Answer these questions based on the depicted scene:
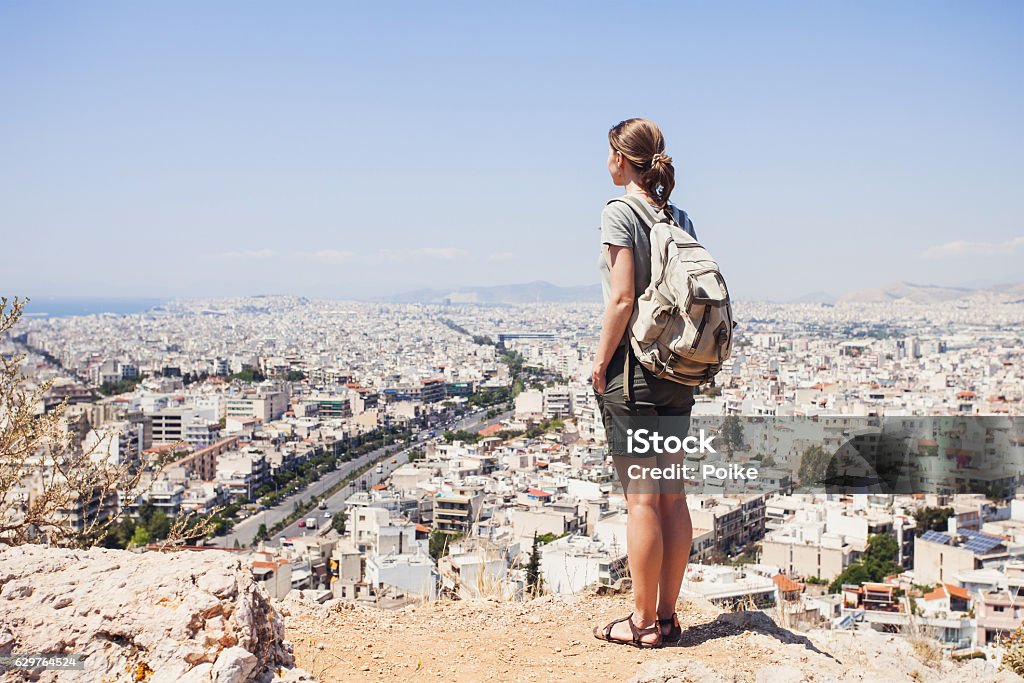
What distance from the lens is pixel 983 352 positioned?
55.3 metres

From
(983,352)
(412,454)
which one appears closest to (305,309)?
(983,352)

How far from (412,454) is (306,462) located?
12.8 feet

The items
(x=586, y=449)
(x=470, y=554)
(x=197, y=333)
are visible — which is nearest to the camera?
(x=470, y=554)

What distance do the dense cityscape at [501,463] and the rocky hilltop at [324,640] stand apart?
509mm

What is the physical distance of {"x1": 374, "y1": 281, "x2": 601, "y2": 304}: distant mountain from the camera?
5374 inches

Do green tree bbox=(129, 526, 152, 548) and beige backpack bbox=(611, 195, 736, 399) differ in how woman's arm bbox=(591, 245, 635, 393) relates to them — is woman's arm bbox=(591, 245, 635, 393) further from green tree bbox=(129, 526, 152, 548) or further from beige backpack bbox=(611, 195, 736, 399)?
green tree bbox=(129, 526, 152, 548)

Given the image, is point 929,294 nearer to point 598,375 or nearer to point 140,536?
point 140,536

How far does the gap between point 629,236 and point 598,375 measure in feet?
0.99

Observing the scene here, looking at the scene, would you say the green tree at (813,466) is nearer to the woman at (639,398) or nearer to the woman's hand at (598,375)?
the woman at (639,398)

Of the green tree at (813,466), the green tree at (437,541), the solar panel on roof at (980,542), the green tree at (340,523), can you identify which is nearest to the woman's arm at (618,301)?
the green tree at (813,466)

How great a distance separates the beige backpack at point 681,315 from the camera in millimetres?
1815

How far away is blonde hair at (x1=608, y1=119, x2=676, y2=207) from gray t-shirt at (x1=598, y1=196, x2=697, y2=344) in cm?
10

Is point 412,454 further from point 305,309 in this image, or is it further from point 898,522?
point 305,309

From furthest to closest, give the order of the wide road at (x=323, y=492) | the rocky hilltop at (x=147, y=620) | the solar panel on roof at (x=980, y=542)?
the wide road at (x=323, y=492) < the solar panel on roof at (x=980, y=542) < the rocky hilltop at (x=147, y=620)
